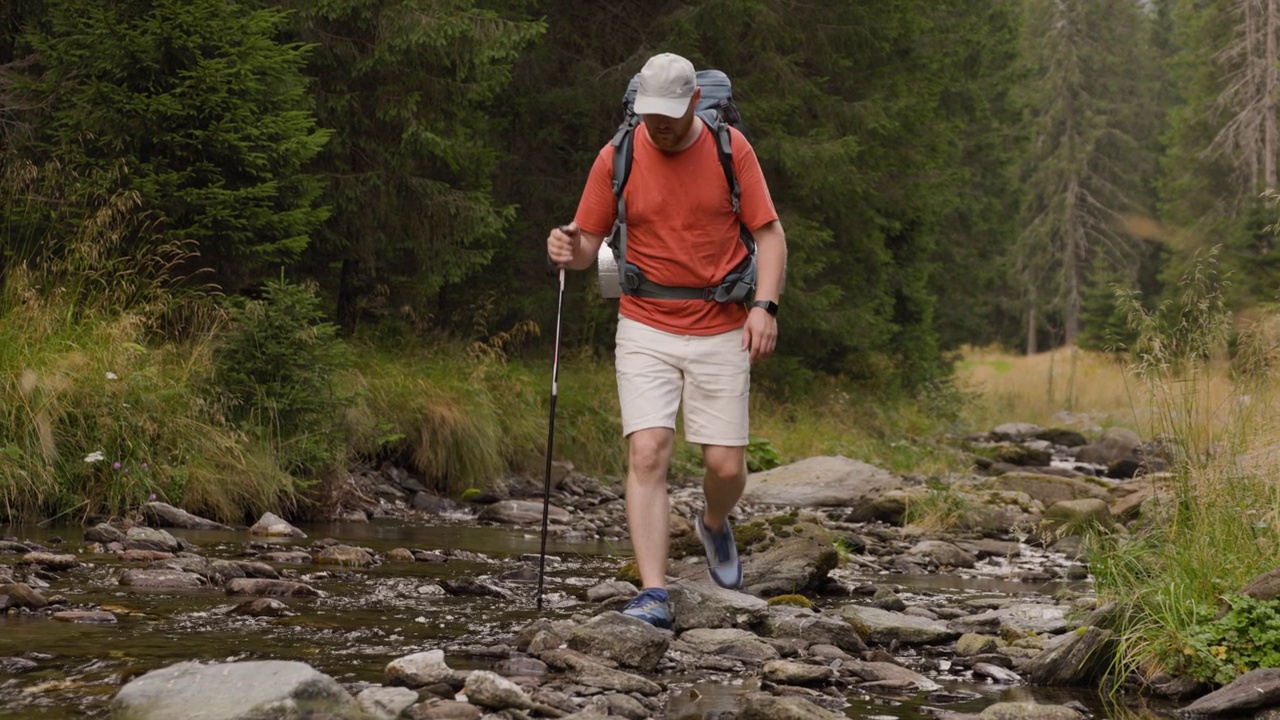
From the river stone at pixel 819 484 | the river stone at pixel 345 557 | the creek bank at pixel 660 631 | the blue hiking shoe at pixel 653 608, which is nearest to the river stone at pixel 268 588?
the creek bank at pixel 660 631

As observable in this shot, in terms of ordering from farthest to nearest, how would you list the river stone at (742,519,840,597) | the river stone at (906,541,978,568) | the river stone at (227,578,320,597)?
1. the river stone at (906,541,978,568)
2. the river stone at (742,519,840,597)
3. the river stone at (227,578,320,597)

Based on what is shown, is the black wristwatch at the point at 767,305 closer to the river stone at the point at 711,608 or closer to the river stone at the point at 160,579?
the river stone at the point at 711,608

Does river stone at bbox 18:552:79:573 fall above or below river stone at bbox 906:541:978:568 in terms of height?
above

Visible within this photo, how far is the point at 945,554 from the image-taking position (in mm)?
10391

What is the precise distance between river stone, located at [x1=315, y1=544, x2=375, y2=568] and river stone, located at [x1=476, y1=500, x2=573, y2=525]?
3.01m

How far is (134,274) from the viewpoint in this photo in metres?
10.8

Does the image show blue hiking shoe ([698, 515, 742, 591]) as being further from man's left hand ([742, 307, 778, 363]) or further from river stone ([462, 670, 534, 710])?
river stone ([462, 670, 534, 710])

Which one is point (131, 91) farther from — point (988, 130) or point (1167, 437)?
point (988, 130)

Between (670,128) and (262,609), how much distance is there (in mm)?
2698

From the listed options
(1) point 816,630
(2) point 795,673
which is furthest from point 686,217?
(2) point 795,673

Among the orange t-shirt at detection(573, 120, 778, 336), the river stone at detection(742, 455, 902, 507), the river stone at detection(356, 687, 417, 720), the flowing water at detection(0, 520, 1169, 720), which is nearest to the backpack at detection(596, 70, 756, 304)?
the orange t-shirt at detection(573, 120, 778, 336)

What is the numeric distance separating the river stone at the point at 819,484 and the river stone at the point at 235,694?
993 cm

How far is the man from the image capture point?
625 centimetres

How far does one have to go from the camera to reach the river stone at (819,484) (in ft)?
47.0
